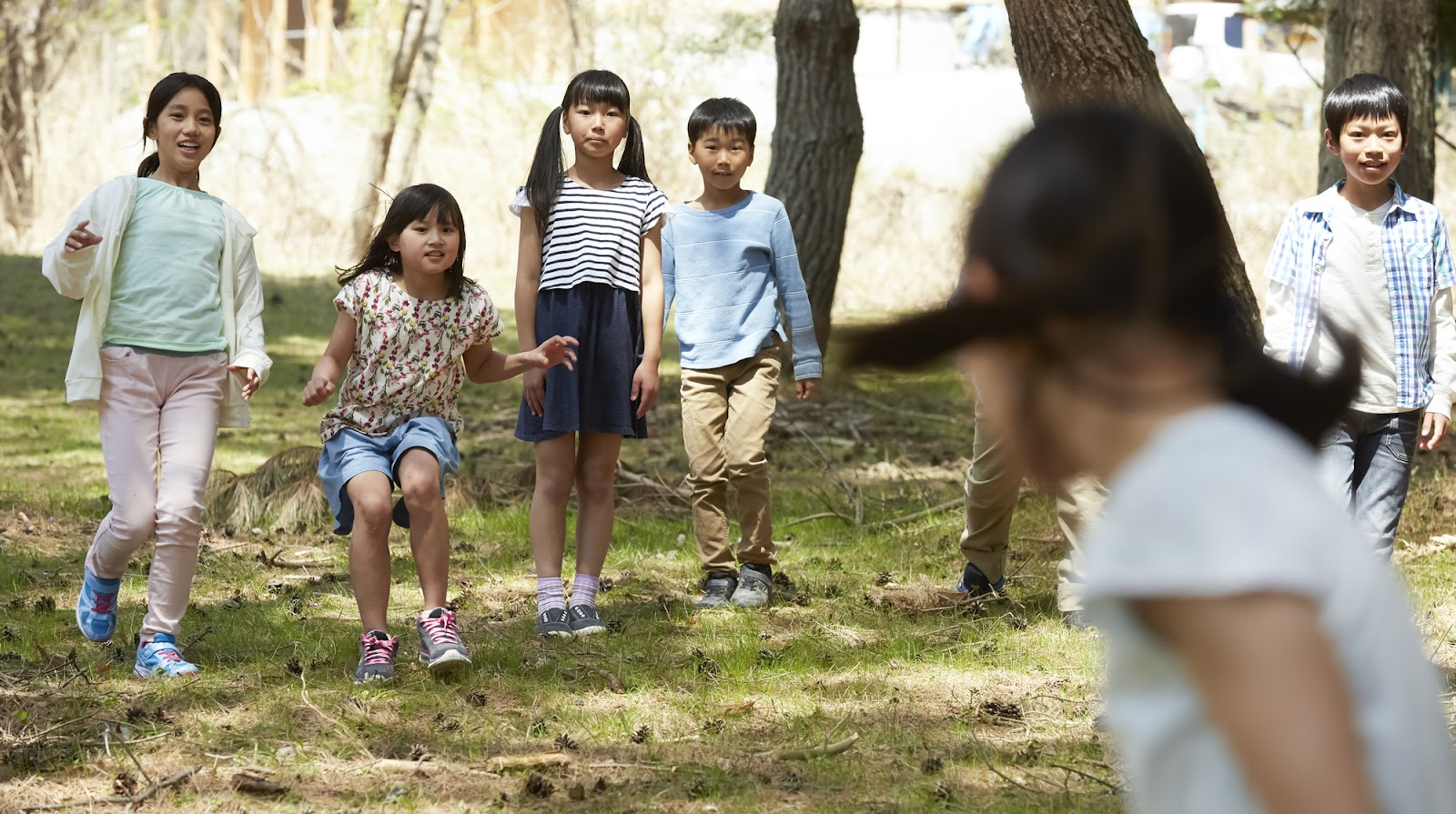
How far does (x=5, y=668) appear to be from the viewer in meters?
4.53

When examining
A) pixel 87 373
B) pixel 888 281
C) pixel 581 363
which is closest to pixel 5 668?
pixel 87 373

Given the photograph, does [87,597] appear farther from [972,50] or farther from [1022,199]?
[972,50]

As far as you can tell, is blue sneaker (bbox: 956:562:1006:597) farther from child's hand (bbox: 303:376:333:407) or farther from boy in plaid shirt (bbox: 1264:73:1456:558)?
child's hand (bbox: 303:376:333:407)

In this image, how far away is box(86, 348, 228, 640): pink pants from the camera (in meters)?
4.46

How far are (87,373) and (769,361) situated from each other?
87.5 inches

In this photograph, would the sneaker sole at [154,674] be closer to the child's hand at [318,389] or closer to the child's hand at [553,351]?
the child's hand at [318,389]

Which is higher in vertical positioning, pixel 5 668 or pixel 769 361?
pixel 769 361

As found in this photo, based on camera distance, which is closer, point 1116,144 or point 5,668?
point 1116,144

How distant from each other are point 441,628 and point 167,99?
1.75m

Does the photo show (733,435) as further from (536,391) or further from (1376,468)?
(1376,468)

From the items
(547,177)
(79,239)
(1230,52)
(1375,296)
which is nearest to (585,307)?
(547,177)

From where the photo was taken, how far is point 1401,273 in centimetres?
443

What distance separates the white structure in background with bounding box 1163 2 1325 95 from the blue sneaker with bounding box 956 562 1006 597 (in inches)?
677

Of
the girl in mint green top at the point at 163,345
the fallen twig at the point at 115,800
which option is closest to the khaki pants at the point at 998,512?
the girl in mint green top at the point at 163,345
